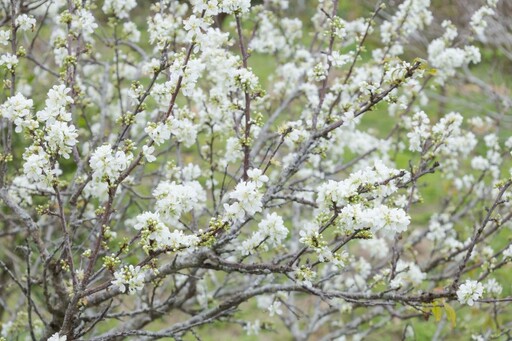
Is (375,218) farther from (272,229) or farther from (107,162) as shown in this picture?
(107,162)

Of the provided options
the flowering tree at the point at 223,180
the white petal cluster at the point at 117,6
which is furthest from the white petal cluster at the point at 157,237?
the white petal cluster at the point at 117,6

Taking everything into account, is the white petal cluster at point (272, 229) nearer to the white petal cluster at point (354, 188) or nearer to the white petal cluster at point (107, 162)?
the white petal cluster at point (354, 188)

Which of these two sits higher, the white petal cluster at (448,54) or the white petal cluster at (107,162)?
the white petal cluster at (448,54)

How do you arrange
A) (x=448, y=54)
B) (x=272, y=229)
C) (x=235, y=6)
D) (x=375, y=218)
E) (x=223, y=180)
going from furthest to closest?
(x=448, y=54) < (x=223, y=180) < (x=235, y=6) < (x=272, y=229) < (x=375, y=218)

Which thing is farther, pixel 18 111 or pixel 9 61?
pixel 9 61

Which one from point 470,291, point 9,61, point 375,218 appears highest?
point 9,61

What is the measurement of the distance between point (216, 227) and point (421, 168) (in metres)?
1.26

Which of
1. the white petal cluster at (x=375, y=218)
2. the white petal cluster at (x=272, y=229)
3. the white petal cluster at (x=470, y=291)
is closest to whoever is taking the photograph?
the white petal cluster at (x=375, y=218)

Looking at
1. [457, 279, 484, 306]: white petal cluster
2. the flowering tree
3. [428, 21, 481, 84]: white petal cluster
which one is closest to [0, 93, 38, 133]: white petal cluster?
the flowering tree

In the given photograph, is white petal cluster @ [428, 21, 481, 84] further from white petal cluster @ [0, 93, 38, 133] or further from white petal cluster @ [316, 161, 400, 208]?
white petal cluster @ [0, 93, 38, 133]

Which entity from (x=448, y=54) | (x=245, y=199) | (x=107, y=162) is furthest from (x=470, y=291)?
(x=448, y=54)

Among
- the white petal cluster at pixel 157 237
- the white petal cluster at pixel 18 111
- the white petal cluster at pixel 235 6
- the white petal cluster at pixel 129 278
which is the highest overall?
the white petal cluster at pixel 235 6

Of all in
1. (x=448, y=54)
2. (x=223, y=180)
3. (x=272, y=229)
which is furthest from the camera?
(x=448, y=54)

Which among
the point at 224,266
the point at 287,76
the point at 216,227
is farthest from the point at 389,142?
the point at 216,227
